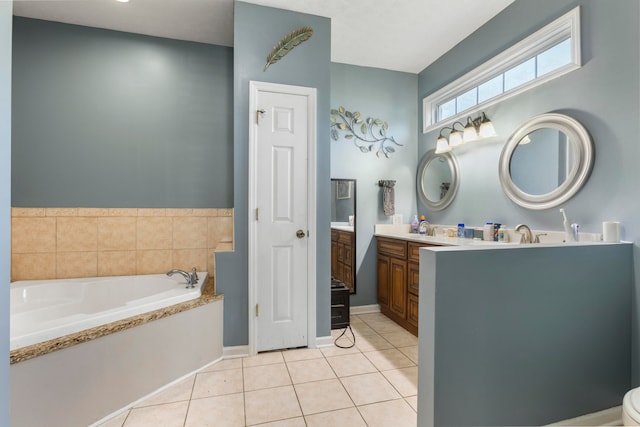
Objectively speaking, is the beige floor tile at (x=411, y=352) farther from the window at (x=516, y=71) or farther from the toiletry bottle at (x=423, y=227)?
the window at (x=516, y=71)

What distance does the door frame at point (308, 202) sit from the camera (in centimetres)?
238

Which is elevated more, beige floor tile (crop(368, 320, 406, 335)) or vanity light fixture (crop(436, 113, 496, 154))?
vanity light fixture (crop(436, 113, 496, 154))

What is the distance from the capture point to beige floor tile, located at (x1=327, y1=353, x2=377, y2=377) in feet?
6.97

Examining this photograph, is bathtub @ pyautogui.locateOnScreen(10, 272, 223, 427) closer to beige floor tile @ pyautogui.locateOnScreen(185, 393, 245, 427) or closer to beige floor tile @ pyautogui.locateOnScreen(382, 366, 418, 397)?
beige floor tile @ pyautogui.locateOnScreen(185, 393, 245, 427)

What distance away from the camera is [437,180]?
10.9ft

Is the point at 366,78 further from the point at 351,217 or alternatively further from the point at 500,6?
the point at 351,217

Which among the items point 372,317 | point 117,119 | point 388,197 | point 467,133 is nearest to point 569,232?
point 467,133

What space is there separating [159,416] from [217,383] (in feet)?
Result: 1.30

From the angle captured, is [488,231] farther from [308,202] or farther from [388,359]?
[308,202]

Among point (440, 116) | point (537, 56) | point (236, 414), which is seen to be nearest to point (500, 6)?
point (537, 56)

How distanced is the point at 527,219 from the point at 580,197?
0.42m

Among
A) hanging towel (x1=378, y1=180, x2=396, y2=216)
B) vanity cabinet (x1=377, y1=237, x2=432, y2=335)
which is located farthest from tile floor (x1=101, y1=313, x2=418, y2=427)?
hanging towel (x1=378, y1=180, x2=396, y2=216)

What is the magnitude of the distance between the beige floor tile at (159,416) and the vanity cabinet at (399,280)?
6.57 feet

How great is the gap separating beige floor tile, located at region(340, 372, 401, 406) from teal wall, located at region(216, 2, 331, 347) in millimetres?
586
